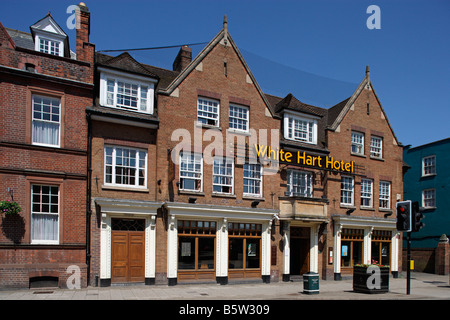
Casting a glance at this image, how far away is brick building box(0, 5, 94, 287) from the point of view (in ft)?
51.2

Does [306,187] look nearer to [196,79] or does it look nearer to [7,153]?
[196,79]

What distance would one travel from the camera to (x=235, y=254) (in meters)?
20.4

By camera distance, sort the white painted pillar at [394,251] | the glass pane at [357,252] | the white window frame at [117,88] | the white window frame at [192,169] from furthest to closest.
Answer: the white painted pillar at [394,251]
the glass pane at [357,252]
the white window frame at [192,169]
the white window frame at [117,88]

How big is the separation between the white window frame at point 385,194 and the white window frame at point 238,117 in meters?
11.4

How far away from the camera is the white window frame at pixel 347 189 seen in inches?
977

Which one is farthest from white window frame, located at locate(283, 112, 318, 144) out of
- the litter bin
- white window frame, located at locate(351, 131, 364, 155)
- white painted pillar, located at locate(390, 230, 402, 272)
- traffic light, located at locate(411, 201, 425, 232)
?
the litter bin

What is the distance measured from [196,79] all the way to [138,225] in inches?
311

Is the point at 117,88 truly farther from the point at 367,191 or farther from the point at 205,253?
the point at 367,191

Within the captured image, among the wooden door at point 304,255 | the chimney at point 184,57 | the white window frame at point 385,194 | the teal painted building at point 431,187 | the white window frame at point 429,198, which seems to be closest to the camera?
the wooden door at point 304,255

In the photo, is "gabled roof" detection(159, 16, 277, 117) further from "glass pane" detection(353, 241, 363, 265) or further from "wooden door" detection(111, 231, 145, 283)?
"glass pane" detection(353, 241, 363, 265)

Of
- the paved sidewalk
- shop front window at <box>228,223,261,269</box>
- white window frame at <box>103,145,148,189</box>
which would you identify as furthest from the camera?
shop front window at <box>228,223,261,269</box>

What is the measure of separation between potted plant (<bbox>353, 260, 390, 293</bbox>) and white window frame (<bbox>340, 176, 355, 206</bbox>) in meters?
8.02

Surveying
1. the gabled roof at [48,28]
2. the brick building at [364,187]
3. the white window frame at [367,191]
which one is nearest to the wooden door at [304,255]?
the brick building at [364,187]

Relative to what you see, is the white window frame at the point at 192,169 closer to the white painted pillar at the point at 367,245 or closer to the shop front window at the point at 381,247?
the white painted pillar at the point at 367,245
